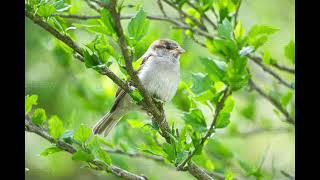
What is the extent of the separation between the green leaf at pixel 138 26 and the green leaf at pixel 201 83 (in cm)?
26

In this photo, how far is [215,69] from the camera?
7.29 feet

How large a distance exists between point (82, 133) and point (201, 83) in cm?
54

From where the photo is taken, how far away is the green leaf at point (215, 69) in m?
2.21

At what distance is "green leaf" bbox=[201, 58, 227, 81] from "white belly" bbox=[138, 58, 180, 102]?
1012mm

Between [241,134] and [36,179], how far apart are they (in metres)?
1.72

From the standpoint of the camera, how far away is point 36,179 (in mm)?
4852

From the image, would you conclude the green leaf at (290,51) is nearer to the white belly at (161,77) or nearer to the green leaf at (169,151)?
the white belly at (161,77)

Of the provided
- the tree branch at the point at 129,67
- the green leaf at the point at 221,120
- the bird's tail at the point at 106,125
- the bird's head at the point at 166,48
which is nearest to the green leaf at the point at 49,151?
the tree branch at the point at 129,67

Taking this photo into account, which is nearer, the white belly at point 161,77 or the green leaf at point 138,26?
the green leaf at point 138,26

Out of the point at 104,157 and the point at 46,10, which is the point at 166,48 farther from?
the point at 46,10

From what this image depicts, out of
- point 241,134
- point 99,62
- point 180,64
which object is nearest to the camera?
point 99,62

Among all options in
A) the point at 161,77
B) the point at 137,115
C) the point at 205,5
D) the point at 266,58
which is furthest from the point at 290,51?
the point at 137,115
